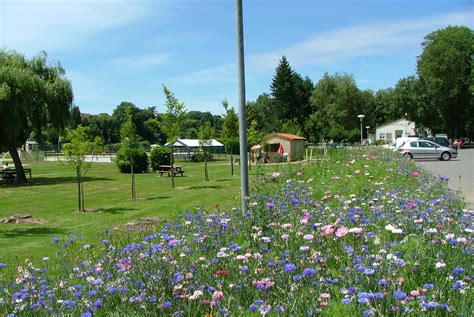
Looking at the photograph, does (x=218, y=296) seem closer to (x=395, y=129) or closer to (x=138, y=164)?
(x=138, y=164)

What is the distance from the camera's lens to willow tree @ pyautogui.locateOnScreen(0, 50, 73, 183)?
28453 millimetres

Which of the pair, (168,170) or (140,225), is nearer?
(140,225)

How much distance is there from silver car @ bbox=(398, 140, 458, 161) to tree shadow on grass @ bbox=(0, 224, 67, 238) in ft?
103

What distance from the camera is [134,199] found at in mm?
19344

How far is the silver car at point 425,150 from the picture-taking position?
38500 millimetres

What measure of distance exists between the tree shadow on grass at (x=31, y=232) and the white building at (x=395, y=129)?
9907 centimetres

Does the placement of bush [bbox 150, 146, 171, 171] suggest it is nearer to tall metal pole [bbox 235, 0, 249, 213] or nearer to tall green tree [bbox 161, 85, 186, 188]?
tall green tree [bbox 161, 85, 186, 188]

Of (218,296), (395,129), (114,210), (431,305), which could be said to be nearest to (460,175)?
(431,305)

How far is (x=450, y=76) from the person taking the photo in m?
75.5

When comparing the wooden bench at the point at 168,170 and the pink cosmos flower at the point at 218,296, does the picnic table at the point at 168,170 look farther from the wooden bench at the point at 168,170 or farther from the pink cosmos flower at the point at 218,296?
the pink cosmos flower at the point at 218,296

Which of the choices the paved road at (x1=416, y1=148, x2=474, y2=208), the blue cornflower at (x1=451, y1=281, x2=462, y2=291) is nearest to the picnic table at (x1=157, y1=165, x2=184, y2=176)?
the paved road at (x1=416, y1=148, x2=474, y2=208)

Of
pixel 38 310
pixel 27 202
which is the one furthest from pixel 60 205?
pixel 38 310

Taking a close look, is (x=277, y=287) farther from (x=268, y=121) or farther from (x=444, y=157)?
(x=268, y=121)

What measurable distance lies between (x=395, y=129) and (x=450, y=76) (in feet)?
104
